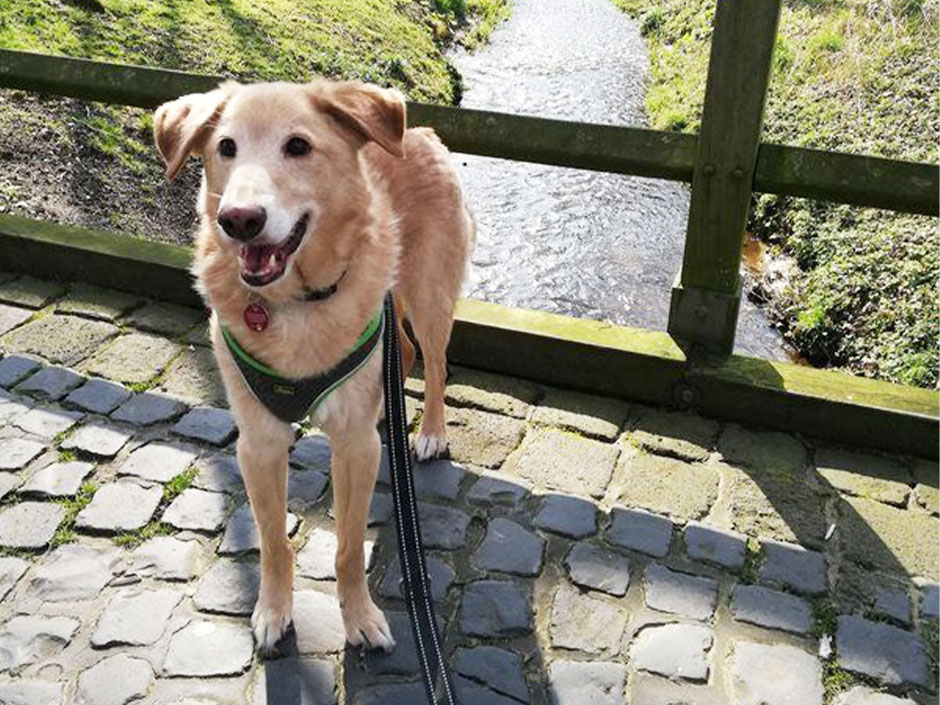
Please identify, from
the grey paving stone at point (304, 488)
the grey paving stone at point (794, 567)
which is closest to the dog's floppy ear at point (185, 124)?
the grey paving stone at point (304, 488)

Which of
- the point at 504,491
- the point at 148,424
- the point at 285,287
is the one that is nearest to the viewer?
the point at 285,287

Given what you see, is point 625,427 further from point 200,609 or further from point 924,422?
point 200,609

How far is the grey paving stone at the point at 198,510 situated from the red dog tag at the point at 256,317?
Answer: 1.12 meters

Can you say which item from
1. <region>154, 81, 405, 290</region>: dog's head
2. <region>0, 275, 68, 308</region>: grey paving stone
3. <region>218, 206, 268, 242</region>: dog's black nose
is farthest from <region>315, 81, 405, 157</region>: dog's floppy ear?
<region>0, 275, 68, 308</region>: grey paving stone

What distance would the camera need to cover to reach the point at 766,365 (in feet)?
14.7

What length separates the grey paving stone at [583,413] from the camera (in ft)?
14.4

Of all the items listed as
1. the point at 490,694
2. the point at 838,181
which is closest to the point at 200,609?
the point at 490,694

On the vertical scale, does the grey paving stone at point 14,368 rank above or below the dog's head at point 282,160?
below

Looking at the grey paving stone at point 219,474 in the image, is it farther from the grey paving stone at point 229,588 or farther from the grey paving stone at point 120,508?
the grey paving stone at point 229,588

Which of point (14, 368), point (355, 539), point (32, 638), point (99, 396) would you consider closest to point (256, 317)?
point (355, 539)

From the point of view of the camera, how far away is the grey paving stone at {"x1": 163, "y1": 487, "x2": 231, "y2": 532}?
11.9 feet

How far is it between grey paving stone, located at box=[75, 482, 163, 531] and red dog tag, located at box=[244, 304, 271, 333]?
1230mm

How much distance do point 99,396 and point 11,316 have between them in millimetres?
1121

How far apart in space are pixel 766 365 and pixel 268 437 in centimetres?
265
